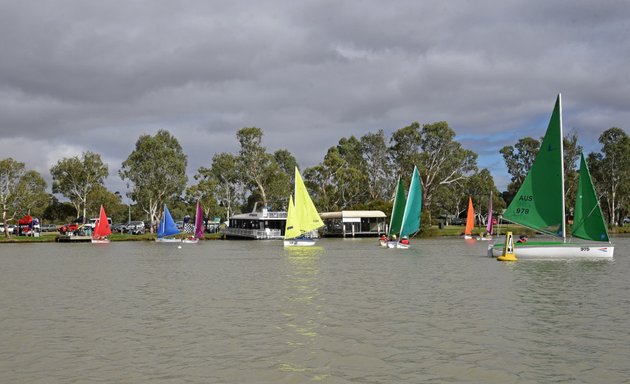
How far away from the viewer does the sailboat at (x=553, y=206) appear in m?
41.7

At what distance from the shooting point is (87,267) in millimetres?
44188

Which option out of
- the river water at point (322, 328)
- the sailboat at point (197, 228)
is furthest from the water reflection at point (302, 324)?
the sailboat at point (197, 228)

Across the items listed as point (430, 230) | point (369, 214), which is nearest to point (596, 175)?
point (430, 230)

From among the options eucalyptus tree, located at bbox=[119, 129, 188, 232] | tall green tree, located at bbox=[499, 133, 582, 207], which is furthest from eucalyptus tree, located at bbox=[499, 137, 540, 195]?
eucalyptus tree, located at bbox=[119, 129, 188, 232]

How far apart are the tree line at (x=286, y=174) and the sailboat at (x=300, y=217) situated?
1603 inches

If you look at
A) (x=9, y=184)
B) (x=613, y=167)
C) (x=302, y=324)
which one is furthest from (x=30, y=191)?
(x=613, y=167)

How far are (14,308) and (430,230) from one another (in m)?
86.3

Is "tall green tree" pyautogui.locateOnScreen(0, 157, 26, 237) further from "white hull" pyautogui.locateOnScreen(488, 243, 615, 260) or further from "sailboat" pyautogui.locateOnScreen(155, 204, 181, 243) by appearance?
"white hull" pyautogui.locateOnScreen(488, 243, 615, 260)

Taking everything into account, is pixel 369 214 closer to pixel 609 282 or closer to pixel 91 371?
pixel 609 282

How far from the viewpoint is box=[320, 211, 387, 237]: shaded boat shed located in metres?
107

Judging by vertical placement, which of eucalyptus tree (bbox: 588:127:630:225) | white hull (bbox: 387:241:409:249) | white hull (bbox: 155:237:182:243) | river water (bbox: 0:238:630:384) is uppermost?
eucalyptus tree (bbox: 588:127:630:225)

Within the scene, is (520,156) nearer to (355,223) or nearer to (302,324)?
(355,223)

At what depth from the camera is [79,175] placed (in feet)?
363

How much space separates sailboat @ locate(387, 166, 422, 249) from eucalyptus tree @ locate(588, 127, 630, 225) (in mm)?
68042
